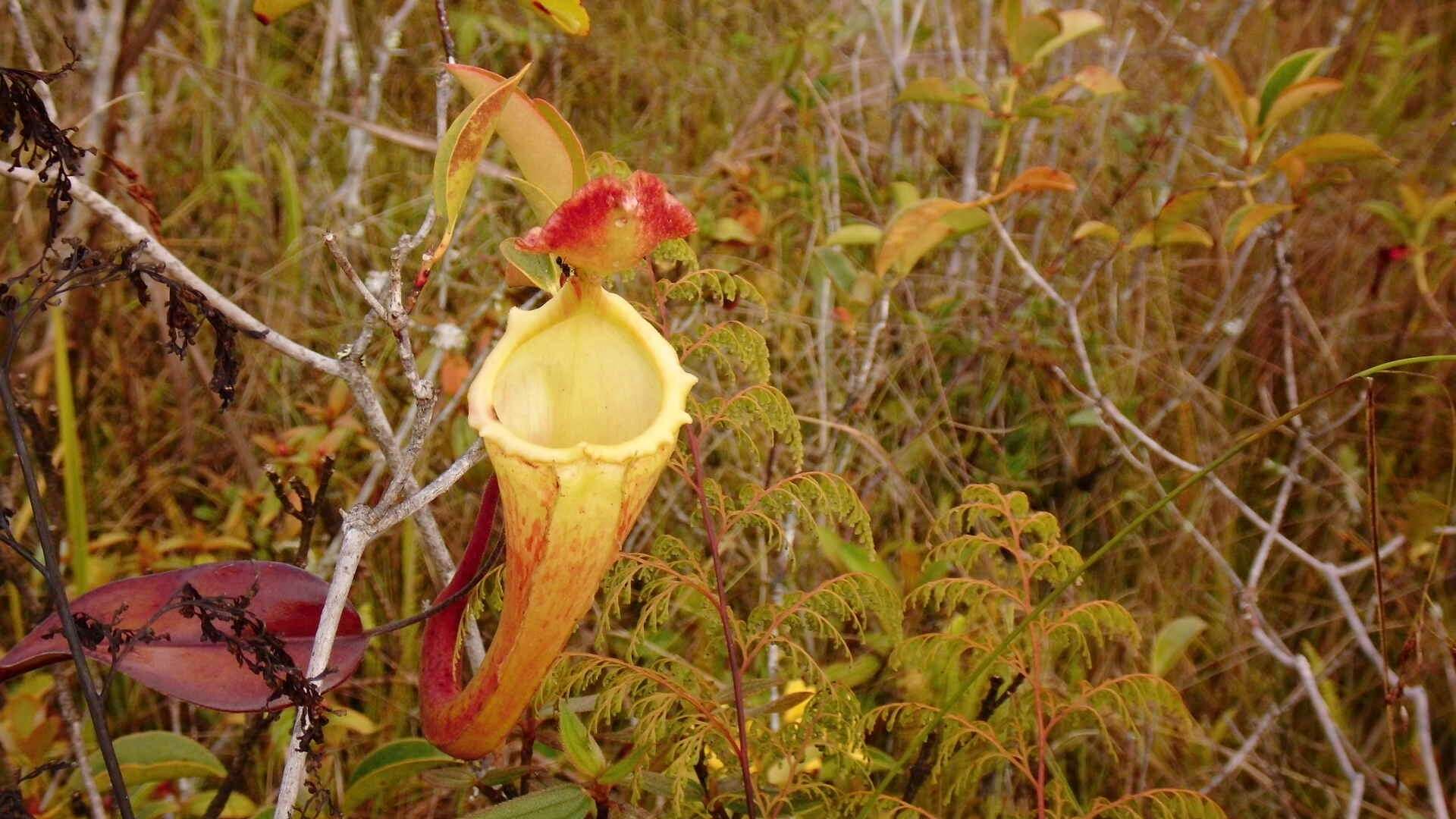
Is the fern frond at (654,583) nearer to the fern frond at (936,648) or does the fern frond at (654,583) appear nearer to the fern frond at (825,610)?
the fern frond at (825,610)

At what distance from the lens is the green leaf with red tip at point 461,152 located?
75 centimetres

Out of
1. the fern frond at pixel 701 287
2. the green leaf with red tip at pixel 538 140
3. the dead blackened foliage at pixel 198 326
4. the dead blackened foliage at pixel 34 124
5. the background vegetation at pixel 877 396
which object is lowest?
the background vegetation at pixel 877 396

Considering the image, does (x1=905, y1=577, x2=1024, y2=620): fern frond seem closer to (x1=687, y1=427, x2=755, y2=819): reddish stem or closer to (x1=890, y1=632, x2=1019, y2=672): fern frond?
(x1=890, y1=632, x2=1019, y2=672): fern frond

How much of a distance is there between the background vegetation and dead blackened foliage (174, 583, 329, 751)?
25cm

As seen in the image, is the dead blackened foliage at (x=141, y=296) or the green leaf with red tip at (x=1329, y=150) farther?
the green leaf with red tip at (x=1329, y=150)

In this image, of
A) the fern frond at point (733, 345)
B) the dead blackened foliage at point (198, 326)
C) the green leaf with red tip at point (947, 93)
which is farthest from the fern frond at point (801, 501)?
the green leaf with red tip at point (947, 93)

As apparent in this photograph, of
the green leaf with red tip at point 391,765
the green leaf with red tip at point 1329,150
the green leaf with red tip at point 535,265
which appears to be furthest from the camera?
the green leaf with red tip at point 1329,150

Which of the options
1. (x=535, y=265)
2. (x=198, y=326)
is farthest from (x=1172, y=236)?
(x=198, y=326)

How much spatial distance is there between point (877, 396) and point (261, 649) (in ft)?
5.51

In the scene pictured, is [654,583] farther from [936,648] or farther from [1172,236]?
[1172,236]

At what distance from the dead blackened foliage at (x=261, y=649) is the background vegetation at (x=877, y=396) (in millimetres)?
247

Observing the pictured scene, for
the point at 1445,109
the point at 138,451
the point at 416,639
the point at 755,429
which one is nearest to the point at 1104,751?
the point at 755,429

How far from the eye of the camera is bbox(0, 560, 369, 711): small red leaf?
829 millimetres

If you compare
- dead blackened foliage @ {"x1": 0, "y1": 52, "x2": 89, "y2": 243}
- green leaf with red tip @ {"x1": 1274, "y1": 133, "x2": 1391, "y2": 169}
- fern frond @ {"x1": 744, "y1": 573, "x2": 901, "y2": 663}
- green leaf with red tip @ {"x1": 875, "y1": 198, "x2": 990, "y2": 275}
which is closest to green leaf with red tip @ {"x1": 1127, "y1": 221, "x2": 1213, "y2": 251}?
green leaf with red tip @ {"x1": 1274, "y1": 133, "x2": 1391, "y2": 169}
